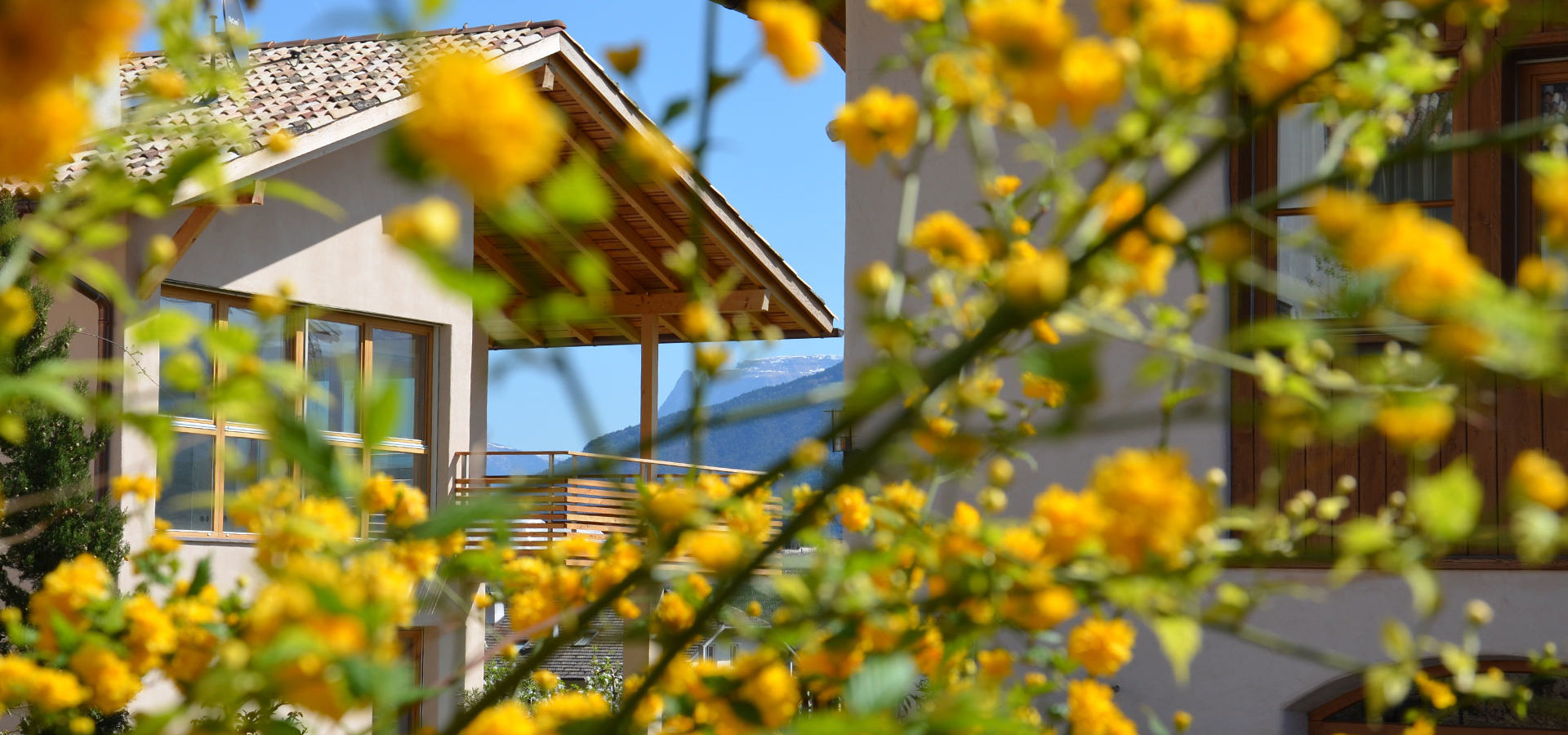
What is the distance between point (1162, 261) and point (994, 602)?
0.80 feet

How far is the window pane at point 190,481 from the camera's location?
28.8ft

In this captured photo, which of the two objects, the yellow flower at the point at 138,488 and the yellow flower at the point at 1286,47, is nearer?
the yellow flower at the point at 1286,47

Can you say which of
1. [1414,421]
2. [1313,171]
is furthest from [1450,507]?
[1313,171]

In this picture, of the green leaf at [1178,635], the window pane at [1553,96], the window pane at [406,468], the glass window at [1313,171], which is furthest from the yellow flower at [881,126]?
the window pane at [406,468]

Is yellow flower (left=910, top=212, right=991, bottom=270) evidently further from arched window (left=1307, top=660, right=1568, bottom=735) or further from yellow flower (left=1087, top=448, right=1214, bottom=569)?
arched window (left=1307, top=660, right=1568, bottom=735)

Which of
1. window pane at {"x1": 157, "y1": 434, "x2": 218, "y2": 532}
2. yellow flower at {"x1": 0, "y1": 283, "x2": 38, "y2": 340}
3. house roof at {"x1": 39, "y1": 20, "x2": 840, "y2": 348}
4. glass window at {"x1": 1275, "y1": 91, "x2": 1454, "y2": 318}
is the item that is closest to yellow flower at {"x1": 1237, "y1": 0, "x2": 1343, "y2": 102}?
yellow flower at {"x1": 0, "y1": 283, "x2": 38, "y2": 340}

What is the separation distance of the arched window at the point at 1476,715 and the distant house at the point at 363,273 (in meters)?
4.32

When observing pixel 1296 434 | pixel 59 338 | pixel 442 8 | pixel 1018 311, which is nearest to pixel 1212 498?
pixel 1296 434

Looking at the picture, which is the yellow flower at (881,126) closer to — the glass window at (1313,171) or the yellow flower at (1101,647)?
the yellow flower at (1101,647)

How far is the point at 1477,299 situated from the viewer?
616 mm

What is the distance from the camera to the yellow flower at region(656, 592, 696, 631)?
117 centimetres

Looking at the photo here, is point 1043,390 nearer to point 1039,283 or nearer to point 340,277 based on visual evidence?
point 1039,283

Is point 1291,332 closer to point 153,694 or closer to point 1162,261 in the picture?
point 1162,261

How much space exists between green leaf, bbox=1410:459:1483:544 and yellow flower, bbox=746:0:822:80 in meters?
0.41
